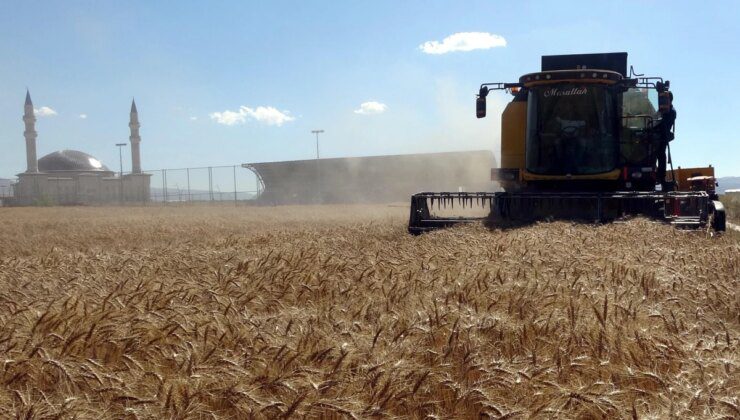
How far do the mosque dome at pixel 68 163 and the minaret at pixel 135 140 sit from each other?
6198 mm

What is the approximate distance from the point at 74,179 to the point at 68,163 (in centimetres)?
1481

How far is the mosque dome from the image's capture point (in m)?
81.3

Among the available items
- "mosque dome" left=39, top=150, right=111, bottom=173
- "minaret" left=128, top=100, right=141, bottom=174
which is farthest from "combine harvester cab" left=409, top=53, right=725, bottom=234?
"mosque dome" left=39, top=150, right=111, bottom=173

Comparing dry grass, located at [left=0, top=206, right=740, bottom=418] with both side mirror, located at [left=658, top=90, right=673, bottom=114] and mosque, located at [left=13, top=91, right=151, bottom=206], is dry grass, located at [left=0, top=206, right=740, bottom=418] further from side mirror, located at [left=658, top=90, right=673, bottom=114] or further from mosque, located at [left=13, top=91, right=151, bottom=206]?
mosque, located at [left=13, top=91, right=151, bottom=206]

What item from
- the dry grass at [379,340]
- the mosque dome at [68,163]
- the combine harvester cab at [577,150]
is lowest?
the dry grass at [379,340]

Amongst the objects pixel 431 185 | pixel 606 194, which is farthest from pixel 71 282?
pixel 431 185

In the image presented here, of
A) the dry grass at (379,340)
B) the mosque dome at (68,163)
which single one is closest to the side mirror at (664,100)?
the dry grass at (379,340)

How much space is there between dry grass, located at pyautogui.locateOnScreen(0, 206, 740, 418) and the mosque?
58381 mm

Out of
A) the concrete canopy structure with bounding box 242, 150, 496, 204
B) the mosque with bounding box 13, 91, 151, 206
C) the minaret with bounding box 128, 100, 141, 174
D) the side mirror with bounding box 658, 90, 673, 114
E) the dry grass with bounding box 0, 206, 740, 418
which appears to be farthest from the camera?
the minaret with bounding box 128, 100, 141, 174

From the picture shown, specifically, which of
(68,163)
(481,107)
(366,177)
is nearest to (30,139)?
(68,163)

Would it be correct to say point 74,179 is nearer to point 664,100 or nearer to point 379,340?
point 664,100

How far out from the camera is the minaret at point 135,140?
79375 millimetres

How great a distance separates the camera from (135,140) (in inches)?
3164

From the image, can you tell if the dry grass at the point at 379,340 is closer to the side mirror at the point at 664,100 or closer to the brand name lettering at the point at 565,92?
the side mirror at the point at 664,100
